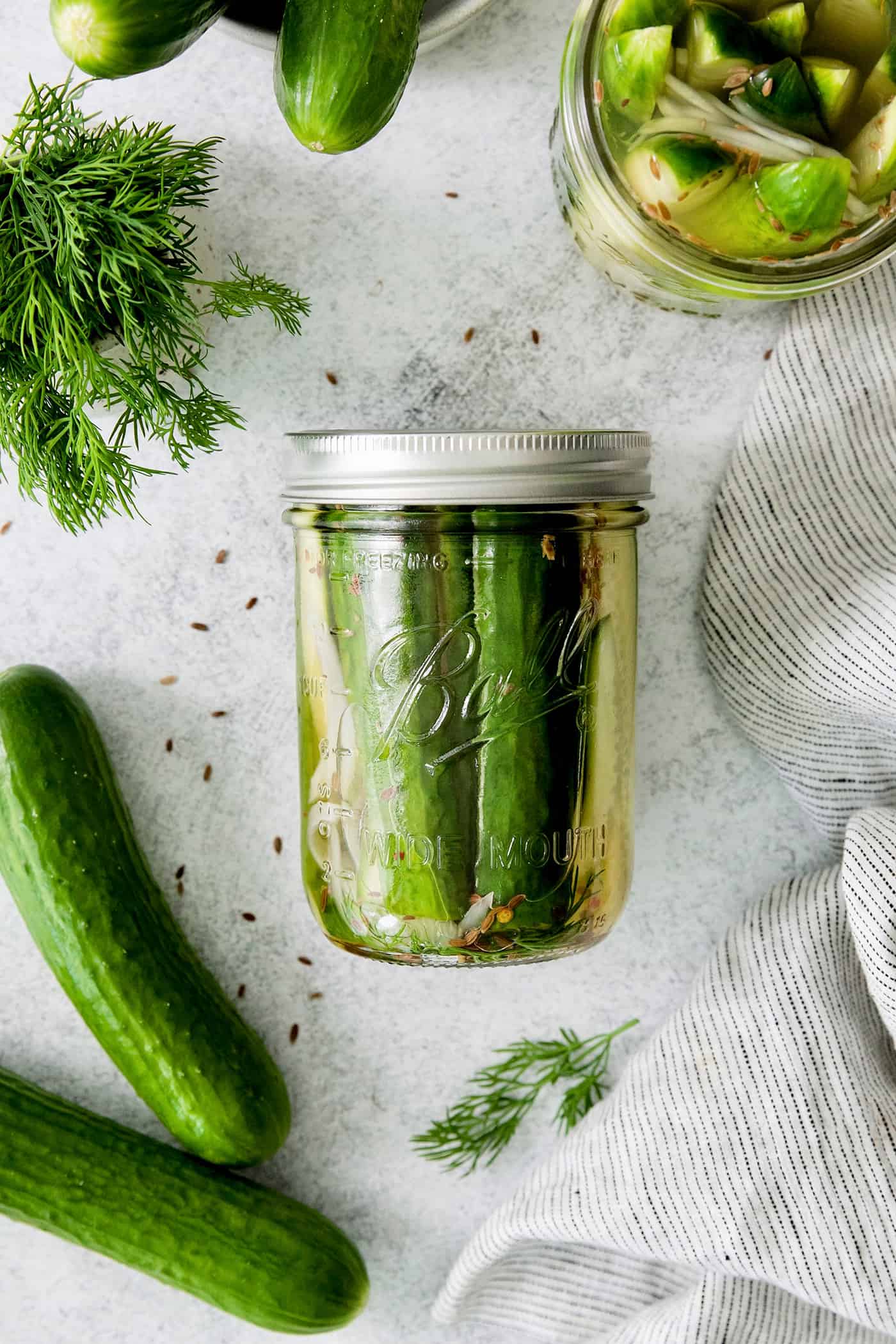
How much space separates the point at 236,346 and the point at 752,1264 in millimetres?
862

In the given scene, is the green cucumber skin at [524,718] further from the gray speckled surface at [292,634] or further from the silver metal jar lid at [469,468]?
the gray speckled surface at [292,634]

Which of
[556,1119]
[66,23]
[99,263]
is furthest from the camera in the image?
[556,1119]

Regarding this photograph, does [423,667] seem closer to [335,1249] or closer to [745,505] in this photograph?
[745,505]

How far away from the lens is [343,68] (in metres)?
0.61

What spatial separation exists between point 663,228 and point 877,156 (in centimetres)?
14

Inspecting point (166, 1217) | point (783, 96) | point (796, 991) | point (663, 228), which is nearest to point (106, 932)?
point (166, 1217)

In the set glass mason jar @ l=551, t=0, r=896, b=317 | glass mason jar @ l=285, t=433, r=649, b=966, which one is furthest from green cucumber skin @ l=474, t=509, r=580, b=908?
glass mason jar @ l=551, t=0, r=896, b=317

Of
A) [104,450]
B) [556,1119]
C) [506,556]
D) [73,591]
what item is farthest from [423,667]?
[556,1119]

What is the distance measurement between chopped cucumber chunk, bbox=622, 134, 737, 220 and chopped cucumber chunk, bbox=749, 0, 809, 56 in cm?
8

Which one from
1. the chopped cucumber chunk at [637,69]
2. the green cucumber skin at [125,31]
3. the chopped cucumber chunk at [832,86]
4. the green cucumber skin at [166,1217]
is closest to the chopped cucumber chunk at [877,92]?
the chopped cucumber chunk at [832,86]

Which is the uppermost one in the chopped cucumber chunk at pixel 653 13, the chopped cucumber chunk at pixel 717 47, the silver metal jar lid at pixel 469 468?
the chopped cucumber chunk at pixel 653 13

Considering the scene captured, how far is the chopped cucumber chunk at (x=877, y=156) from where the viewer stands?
650 millimetres

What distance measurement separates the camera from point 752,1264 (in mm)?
819

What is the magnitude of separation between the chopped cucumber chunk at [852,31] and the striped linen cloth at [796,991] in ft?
0.63
